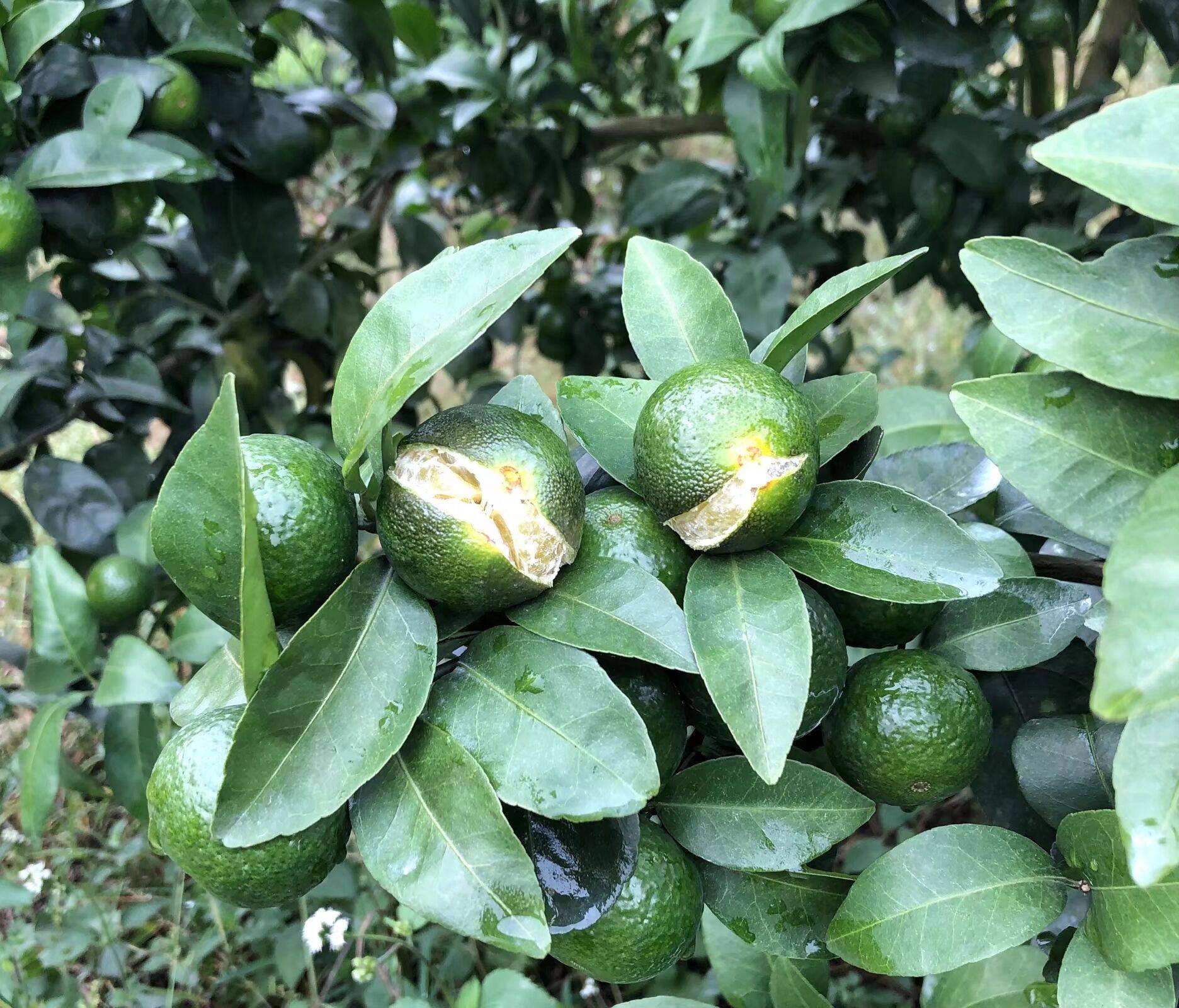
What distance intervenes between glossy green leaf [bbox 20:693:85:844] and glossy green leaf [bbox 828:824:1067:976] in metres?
0.95

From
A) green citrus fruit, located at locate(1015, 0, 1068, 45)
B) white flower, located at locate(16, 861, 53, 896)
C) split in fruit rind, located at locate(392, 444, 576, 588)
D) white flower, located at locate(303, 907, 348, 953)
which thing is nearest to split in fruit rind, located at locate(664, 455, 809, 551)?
split in fruit rind, located at locate(392, 444, 576, 588)

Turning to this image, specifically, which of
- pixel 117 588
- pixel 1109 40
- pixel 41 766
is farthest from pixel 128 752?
pixel 1109 40

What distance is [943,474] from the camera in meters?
0.73

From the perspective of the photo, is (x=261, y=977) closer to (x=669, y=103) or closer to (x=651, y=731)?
(x=651, y=731)

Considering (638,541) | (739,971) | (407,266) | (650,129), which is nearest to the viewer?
(638,541)

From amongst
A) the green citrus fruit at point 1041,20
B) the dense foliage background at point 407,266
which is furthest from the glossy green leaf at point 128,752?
the green citrus fruit at point 1041,20

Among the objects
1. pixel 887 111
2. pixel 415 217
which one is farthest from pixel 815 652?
pixel 415 217

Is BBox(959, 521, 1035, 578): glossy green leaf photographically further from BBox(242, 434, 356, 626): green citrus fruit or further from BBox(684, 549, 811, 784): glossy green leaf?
BBox(242, 434, 356, 626): green citrus fruit

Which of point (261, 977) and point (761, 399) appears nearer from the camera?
point (761, 399)

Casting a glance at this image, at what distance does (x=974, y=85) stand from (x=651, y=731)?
5.32 ft

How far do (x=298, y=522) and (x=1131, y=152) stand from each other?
52cm

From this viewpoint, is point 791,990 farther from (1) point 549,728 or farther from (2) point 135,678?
(2) point 135,678

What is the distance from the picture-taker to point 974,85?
172 cm

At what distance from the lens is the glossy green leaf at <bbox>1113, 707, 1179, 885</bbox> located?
422mm
